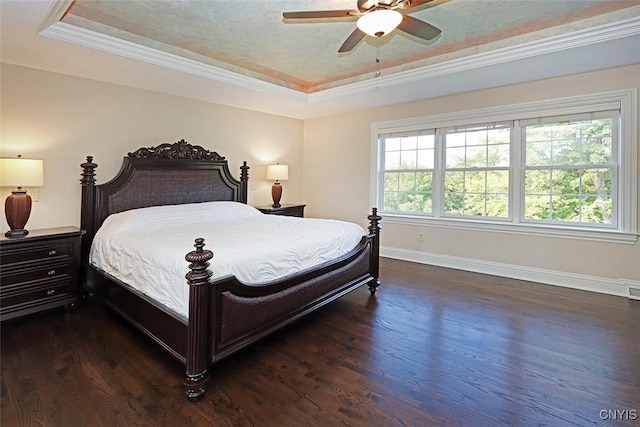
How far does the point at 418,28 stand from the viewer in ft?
8.00

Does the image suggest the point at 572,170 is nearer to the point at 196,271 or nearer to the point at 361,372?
the point at 361,372

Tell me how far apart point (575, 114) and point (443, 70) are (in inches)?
63.6

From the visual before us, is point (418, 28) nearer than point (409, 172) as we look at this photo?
Yes

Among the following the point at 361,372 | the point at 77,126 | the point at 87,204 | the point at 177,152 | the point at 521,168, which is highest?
the point at 77,126

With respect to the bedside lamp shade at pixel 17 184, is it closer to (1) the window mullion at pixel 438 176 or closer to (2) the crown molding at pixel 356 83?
(2) the crown molding at pixel 356 83

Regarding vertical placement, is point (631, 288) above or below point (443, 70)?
below

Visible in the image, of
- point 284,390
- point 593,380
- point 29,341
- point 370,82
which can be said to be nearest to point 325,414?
point 284,390

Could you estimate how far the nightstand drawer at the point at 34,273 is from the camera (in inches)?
104

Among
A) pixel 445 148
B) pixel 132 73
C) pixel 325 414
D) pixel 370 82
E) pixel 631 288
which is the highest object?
pixel 370 82

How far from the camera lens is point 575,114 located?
149 inches

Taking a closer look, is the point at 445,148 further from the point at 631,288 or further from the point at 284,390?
the point at 284,390

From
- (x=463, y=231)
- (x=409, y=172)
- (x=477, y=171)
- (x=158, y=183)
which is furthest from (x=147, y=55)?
(x=463, y=231)

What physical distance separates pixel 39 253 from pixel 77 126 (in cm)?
148

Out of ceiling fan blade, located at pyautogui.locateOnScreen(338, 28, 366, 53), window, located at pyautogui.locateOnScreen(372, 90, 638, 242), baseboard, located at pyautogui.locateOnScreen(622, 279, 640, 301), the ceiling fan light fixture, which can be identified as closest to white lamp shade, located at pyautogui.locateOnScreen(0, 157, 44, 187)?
ceiling fan blade, located at pyautogui.locateOnScreen(338, 28, 366, 53)
